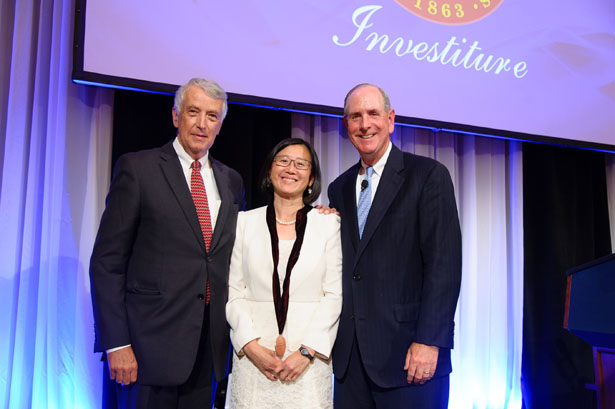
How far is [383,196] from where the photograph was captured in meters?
1.79

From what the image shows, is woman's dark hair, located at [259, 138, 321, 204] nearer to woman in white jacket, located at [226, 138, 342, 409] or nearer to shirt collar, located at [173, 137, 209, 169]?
woman in white jacket, located at [226, 138, 342, 409]

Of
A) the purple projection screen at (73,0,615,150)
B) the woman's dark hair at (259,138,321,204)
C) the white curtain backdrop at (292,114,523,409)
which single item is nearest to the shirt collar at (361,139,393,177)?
the woman's dark hair at (259,138,321,204)

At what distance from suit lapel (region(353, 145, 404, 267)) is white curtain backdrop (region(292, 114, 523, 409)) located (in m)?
1.48

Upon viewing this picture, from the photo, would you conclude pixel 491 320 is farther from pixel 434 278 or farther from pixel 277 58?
pixel 277 58

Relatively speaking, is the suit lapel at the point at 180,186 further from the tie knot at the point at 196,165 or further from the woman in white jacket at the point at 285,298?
the woman in white jacket at the point at 285,298

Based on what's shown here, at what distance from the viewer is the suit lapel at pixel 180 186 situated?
174cm

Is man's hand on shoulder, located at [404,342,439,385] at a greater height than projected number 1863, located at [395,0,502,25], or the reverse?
projected number 1863, located at [395,0,502,25]

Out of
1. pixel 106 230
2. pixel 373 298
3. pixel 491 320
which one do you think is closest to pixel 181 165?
pixel 106 230

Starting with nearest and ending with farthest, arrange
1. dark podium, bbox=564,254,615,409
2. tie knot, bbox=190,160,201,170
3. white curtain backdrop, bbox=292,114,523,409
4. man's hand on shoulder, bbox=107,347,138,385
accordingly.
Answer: dark podium, bbox=564,254,615,409 → man's hand on shoulder, bbox=107,347,138,385 → tie knot, bbox=190,160,201,170 → white curtain backdrop, bbox=292,114,523,409

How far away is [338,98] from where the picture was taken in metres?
2.87

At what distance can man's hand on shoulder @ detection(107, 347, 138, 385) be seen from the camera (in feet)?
5.37

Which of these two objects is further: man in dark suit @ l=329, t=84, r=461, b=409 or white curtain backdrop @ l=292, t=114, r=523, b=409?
white curtain backdrop @ l=292, t=114, r=523, b=409

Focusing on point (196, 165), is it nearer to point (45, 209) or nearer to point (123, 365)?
point (123, 365)

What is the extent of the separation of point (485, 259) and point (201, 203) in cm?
255
